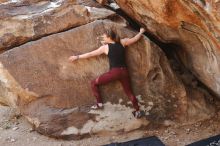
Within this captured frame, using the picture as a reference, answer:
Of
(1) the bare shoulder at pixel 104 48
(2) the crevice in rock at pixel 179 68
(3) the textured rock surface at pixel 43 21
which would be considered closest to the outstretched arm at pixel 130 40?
(1) the bare shoulder at pixel 104 48

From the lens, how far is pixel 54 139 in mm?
5074

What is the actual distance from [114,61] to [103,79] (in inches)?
11.0

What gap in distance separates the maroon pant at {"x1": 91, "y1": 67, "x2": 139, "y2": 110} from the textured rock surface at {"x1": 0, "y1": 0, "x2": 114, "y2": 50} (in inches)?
36.4

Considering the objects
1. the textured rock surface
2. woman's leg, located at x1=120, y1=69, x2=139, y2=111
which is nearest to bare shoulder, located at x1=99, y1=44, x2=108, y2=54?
woman's leg, located at x1=120, y1=69, x2=139, y2=111

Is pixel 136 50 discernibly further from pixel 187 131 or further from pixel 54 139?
pixel 54 139

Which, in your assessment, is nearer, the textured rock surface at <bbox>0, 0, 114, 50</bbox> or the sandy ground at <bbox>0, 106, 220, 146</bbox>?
the sandy ground at <bbox>0, 106, 220, 146</bbox>

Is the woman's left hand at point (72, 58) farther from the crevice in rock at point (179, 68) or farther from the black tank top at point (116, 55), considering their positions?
the crevice in rock at point (179, 68)

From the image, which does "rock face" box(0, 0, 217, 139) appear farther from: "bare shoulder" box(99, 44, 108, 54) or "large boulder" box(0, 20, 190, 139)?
"bare shoulder" box(99, 44, 108, 54)

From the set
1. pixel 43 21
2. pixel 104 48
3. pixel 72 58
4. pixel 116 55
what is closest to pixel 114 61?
pixel 116 55

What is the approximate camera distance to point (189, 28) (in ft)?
15.3

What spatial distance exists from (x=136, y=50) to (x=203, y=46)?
2.89 feet

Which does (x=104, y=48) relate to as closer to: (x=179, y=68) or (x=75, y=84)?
(x=75, y=84)

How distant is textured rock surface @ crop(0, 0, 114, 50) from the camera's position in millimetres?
5387

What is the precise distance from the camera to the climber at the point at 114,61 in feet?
16.2
